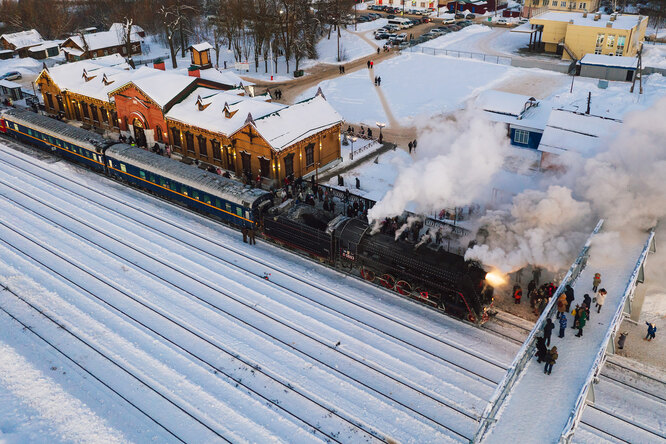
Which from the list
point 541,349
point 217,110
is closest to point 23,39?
point 217,110

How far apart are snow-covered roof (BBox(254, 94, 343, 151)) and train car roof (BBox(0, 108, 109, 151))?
1266cm

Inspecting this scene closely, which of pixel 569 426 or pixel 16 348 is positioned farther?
pixel 16 348

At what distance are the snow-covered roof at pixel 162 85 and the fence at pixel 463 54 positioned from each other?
41676 mm

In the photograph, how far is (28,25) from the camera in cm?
9231

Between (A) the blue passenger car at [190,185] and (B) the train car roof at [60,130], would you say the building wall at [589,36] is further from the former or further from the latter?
(B) the train car roof at [60,130]

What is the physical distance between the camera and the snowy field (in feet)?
60.2

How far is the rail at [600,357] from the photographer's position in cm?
1393

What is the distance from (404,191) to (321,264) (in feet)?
21.3

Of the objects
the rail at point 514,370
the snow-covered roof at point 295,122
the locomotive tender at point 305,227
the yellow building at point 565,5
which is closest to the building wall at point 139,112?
the locomotive tender at point 305,227

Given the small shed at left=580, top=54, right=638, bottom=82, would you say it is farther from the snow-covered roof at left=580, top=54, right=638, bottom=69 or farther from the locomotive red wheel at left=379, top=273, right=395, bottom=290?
the locomotive red wheel at left=379, top=273, right=395, bottom=290

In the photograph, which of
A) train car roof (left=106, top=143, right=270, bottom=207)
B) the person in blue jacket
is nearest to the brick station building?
train car roof (left=106, top=143, right=270, bottom=207)

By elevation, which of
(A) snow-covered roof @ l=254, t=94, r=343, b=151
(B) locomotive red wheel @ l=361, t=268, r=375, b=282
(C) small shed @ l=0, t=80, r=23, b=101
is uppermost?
(A) snow-covered roof @ l=254, t=94, r=343, b=151

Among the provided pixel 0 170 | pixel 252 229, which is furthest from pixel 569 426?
pixel 0 170

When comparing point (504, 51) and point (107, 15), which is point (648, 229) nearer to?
point (504, 51)
